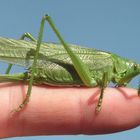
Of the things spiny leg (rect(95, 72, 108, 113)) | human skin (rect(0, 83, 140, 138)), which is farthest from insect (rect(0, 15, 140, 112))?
human skin (rect(0, 83, 140, 138))

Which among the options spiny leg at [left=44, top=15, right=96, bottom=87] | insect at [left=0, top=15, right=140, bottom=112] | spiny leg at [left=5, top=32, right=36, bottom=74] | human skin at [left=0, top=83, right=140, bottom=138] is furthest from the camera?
spiny leg at [left=5, top=32, right=36, bottom=74]

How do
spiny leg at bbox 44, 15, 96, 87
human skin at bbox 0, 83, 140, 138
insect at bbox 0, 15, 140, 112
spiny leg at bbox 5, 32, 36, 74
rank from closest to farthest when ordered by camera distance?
human skin at bbox 0, 83, 140, 138 < insect at bbox 0, 15, 140, 112 < spiny leg at bbox 44, 15, 96, 87 < spiny leg at bbox 5, 32, 36, 74

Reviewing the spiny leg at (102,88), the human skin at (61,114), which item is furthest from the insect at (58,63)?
the human skin at (61,114)

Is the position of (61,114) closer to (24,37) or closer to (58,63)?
(58,63)

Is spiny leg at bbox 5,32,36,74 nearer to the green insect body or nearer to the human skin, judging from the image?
the green insect body

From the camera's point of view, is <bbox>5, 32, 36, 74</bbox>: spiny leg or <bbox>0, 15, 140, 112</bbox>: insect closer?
<bbox>0, 15, 140, 112</bbox>: insect

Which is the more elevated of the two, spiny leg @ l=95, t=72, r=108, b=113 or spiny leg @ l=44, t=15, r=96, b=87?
spiny leg @ l=44, t=15, r=96, b=87

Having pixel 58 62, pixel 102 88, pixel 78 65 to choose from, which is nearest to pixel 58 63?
pixel 58 62
